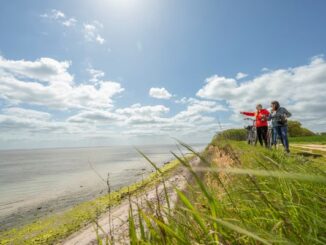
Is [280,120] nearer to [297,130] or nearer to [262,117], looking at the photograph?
[262,117]

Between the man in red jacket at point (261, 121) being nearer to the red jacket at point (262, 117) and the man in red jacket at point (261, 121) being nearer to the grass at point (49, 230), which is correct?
the red jacket at point (262, 117)

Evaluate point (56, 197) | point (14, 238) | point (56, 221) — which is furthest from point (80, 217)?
point (56, 197)

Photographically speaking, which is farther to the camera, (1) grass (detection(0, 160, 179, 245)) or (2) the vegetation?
(1) grass (detection(0, 160, 179, 245))

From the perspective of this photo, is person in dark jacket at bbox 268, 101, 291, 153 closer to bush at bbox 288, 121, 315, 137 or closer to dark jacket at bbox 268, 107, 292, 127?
dark jacket at bbox 268, 107, 292, 127

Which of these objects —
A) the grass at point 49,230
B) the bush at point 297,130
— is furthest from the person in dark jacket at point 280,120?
the bush at point 297,130

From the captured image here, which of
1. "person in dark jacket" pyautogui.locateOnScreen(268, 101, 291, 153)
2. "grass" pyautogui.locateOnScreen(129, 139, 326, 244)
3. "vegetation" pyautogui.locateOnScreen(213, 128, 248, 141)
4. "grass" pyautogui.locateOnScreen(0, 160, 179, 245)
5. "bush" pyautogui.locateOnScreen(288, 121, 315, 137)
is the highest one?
"bush" pyautogui.locateOnScreen(288, 121, 315, 137)

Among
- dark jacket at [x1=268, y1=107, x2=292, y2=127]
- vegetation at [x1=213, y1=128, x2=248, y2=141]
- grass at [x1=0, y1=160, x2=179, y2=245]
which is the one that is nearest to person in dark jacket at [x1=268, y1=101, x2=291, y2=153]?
dark jacket at [x1=268, y1=107, x2=292, y2=127]

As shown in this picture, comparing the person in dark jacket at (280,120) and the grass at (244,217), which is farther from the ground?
the person in dark jacket at (280,120)

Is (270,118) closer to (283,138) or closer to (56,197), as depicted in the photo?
(283,138)

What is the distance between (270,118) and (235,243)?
11.4 meters

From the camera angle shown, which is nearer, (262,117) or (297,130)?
(262,117)

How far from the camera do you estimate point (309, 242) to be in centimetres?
141

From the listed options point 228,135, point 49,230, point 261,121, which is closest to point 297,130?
point 261,121

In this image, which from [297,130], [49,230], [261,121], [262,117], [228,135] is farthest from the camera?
[297,130]
